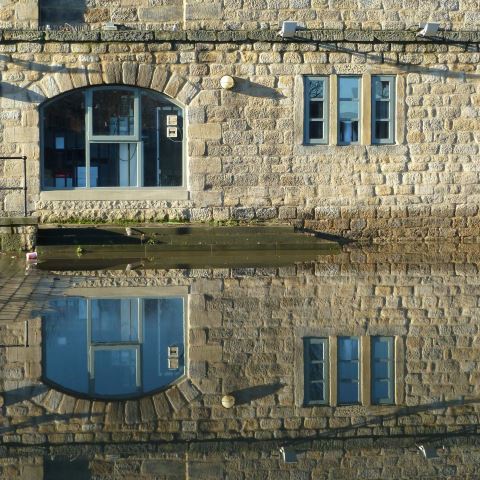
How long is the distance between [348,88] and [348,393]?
38.8 ft

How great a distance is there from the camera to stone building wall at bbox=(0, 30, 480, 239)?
16.9 meters

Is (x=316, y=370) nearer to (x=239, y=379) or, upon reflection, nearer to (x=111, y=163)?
(x=239, y=379)

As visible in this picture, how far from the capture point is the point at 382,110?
57.5ft

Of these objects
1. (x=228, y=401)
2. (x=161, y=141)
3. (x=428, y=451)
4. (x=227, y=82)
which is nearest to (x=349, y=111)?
(x=227, y=82)

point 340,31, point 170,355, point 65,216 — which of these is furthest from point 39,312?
point 340,31

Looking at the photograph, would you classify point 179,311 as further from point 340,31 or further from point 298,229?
point 340,31

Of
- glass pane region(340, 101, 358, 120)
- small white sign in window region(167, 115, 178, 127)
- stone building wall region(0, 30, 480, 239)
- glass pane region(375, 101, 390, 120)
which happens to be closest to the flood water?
stone building wall region(0, 30, 480, 239)

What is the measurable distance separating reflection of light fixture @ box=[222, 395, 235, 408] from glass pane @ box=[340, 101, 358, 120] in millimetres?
11964

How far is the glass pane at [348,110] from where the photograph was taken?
17391 mm

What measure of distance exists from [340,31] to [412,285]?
23.4 feet

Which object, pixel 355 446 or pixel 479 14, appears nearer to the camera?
pixel 355 446

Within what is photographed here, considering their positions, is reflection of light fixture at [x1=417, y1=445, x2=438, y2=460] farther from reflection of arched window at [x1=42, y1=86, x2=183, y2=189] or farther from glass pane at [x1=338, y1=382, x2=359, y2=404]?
reflection of arched window at [x1=42, y1=86, x2=183, y2=189]

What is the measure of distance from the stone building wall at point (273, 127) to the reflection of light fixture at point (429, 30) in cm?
19

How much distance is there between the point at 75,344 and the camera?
748cm
